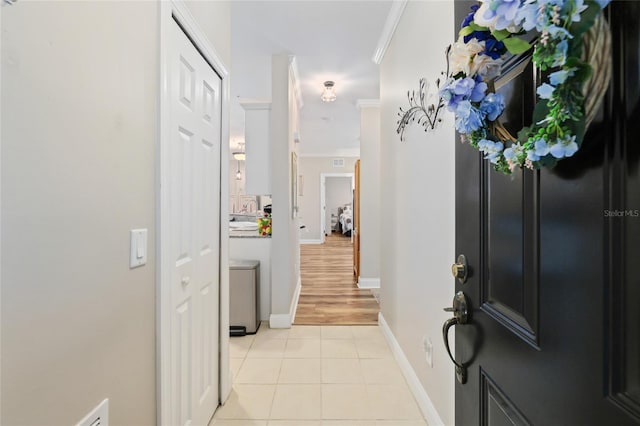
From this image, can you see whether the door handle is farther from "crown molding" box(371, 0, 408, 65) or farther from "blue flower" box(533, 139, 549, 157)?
"crown molding" box(371, 0, 408, 65)

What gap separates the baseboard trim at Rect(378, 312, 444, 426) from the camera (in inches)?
65.4

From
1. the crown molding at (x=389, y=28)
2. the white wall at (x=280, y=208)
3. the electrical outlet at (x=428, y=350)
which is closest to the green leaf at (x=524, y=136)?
the electrical outlet at (x=428, y=350)

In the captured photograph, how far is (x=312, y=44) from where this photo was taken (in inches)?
117

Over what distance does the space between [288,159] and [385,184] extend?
1.01 meters

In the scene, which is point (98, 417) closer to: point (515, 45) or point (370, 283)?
point (515, 45)

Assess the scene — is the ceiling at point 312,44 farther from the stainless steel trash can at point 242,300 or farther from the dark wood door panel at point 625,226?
the dark wood door panel at point 625,226

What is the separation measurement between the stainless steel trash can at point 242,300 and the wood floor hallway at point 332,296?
0.56m

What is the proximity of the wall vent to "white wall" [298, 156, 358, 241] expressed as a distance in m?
8.64

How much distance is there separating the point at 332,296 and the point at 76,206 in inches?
145

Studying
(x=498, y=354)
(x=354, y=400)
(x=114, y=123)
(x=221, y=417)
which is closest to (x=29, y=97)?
(x=114, y=123)

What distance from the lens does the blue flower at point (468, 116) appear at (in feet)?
2.06

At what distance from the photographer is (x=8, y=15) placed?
61 centimetres

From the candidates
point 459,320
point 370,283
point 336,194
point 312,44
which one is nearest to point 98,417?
point 459,320

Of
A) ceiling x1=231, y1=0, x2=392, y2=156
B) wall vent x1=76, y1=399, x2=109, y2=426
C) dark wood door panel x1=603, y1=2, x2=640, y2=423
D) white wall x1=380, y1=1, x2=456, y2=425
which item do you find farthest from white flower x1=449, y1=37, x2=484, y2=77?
ceiling x1=231, y1=0, x2=392, y2=156
